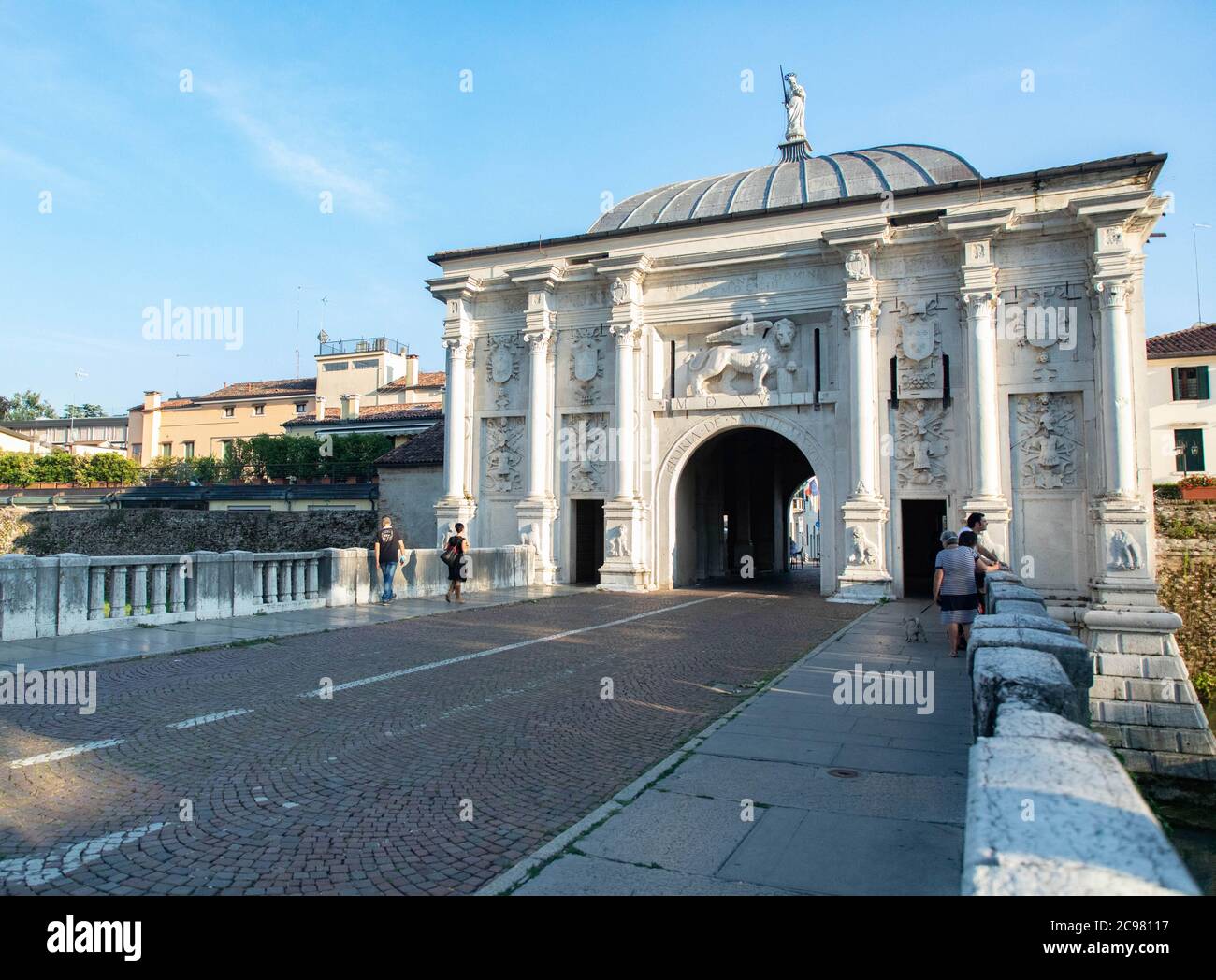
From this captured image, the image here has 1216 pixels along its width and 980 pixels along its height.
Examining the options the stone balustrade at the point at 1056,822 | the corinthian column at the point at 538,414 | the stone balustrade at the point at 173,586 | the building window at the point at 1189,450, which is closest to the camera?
the stone balustrade at the point at 1056,822

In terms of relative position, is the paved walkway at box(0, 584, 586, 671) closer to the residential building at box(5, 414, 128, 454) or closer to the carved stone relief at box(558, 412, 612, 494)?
the carved stone relief at box(558, 412, 612, 494)

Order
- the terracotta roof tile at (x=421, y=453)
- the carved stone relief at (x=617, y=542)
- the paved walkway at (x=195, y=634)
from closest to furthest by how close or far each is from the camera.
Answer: the paved walkway at (x=195, y=634)
the carved stone relief at (x=617, y=542)
the terracotta roof tile at (x=421, y=453)

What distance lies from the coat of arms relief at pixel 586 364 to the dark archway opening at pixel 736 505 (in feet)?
12.4

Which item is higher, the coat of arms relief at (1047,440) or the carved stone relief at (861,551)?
the coat of arms relief at (1047,440)

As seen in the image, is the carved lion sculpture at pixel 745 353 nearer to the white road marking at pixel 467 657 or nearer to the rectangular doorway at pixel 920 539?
the rectangular doorway at pixel 920 539

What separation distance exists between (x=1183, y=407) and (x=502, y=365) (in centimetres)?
3004

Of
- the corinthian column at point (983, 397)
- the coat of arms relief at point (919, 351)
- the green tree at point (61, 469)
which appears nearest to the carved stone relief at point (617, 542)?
the coat of arms relief at point (919, 351)

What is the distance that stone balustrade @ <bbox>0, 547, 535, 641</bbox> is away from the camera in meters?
10.1

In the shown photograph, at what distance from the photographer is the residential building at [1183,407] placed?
33.8 meters

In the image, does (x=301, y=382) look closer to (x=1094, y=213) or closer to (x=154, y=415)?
(x=154, y=415)

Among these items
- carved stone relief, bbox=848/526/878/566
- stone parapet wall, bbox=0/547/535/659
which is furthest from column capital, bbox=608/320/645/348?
stone parapet wall, bbox=0/547/535/659

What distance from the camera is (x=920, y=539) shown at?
89.1 feet
